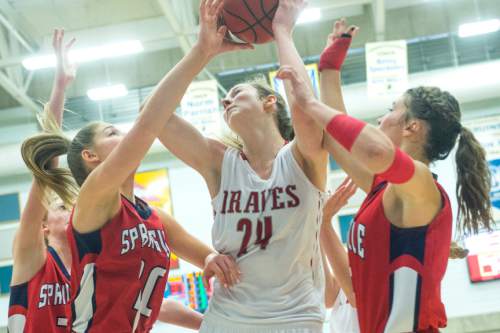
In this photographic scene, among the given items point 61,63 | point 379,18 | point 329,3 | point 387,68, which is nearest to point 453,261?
point 387,68

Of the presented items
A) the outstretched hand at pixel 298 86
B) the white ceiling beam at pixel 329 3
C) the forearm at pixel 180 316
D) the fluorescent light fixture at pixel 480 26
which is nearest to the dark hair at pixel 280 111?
the outstretched hand at pixel 298 86

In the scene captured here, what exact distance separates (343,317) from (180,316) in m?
1.12

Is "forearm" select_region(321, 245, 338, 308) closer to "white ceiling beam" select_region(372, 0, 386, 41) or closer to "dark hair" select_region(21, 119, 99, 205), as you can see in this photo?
"dark hair" select_region(21, 119, 99, 205)

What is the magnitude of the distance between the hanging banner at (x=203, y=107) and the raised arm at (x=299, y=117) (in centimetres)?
716

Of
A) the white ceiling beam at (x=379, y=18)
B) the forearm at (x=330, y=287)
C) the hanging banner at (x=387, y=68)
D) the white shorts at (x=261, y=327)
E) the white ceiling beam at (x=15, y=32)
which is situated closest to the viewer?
the white shorts at (x=261, y=327)

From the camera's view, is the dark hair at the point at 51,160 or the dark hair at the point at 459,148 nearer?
the dark hair at the point at 459,148

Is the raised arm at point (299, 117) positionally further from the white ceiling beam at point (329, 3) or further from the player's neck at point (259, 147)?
the white ceiling beam at point (329, 3)

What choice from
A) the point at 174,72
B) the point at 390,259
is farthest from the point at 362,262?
the point at 174,72

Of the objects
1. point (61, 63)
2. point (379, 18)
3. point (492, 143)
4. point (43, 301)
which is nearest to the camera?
point (43, 301)

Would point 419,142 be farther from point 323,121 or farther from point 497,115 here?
point 497,115

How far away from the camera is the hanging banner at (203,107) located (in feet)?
32.6

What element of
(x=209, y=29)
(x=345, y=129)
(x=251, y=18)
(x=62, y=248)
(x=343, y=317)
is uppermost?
(x=251, y=18)

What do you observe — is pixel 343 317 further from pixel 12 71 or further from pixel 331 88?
pixel 12 71

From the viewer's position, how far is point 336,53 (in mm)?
2766
